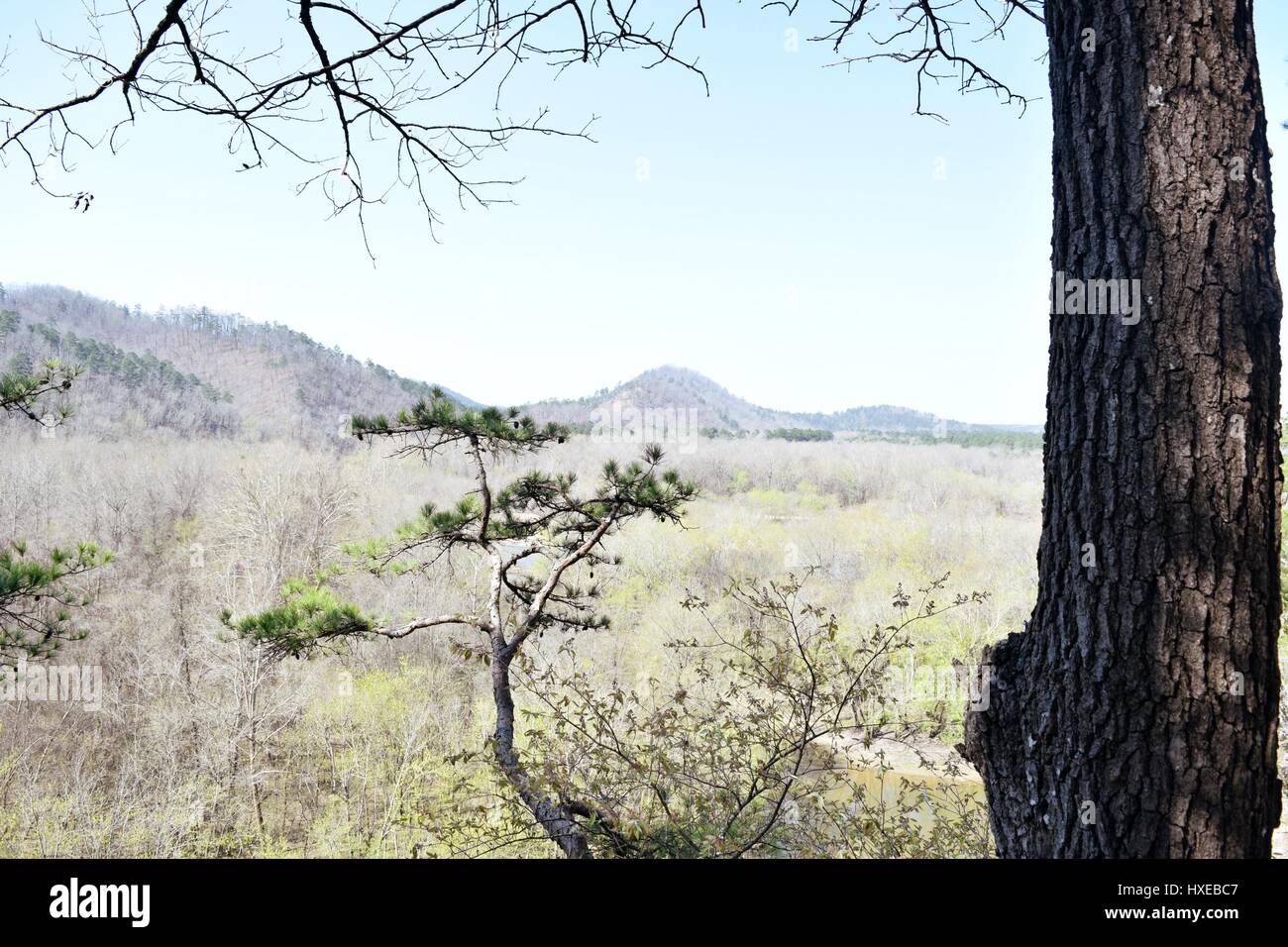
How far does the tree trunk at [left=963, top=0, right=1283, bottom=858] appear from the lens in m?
1.16

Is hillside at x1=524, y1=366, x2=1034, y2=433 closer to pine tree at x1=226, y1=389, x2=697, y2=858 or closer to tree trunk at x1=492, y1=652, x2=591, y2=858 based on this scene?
pine tree at x1=226, y1=389, x2=697, y2=858

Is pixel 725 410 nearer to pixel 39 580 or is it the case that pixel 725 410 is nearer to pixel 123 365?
pixel 123 365

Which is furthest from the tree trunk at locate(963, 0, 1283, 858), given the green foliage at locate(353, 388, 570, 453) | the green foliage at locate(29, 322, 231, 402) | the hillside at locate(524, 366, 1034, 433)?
the green foliage at locate(29, 322, 231, 402)

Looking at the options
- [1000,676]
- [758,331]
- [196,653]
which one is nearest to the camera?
[1000,676]

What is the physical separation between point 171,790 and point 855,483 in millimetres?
21544

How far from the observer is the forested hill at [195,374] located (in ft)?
68.8

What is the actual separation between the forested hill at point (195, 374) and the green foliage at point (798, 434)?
1535cm

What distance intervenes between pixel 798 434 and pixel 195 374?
2144cm

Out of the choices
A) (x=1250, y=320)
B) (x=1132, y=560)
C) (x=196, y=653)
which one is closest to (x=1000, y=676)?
(x=1132, y=560)

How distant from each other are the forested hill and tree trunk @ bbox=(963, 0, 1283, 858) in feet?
64.0

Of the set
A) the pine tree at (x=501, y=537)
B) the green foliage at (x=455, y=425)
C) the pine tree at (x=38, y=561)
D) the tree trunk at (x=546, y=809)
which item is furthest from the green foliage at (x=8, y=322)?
the tree trunk at (x=546, y=809)

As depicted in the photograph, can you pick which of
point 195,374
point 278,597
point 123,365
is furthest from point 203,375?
point 278,597
